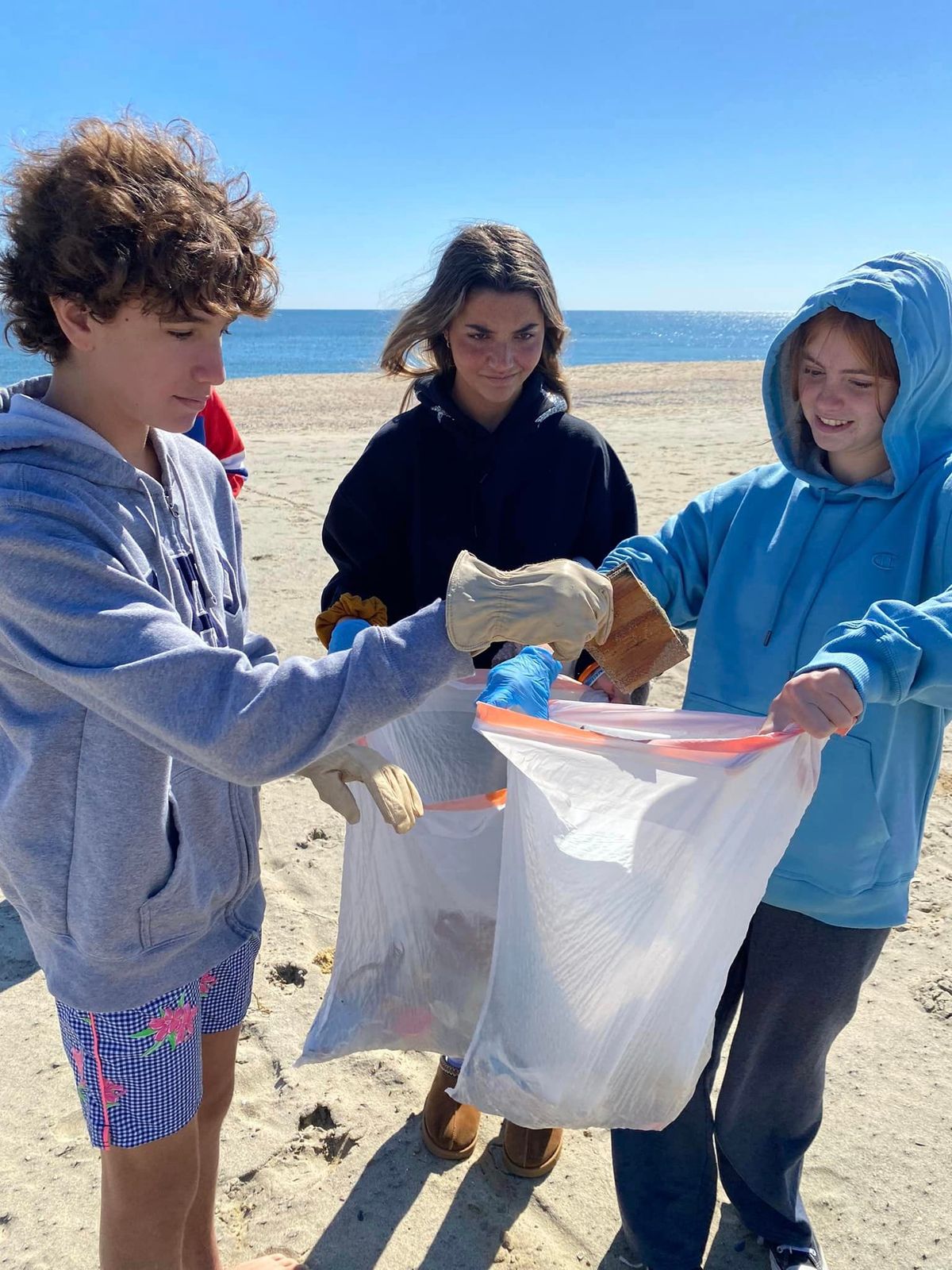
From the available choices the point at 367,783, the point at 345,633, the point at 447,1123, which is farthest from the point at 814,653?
the point at 447,1123

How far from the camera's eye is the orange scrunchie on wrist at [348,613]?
207 centimetres

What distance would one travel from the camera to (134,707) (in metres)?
1.15

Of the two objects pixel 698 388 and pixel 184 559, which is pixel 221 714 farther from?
pixel 698 388

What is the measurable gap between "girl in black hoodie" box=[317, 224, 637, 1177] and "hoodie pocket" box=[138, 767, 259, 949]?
2.14 feet

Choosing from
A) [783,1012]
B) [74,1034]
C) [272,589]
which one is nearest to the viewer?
[74,1034]

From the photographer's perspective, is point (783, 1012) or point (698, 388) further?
point (698, 388)

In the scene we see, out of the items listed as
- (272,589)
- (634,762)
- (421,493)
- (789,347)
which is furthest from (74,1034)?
(272,589)

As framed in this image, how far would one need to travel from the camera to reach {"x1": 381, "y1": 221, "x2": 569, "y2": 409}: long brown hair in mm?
2119

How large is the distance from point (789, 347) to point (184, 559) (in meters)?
1.18

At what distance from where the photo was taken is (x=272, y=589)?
5566mm

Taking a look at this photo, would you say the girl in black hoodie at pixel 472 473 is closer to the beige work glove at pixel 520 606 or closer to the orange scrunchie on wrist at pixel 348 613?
the orange scrunchie on wrist at pixel 348 613

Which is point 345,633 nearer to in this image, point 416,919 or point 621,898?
point 416,919

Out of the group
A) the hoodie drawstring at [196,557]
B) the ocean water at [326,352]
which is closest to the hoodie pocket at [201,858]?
the hoodie drawstring at [196,557]

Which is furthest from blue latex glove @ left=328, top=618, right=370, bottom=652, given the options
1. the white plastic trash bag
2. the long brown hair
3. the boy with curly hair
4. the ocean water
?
the ocean water
